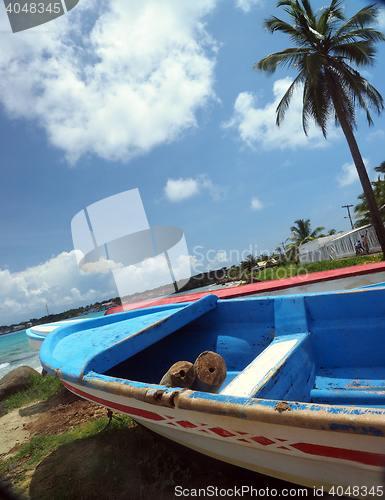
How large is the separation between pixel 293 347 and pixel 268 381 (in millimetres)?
548

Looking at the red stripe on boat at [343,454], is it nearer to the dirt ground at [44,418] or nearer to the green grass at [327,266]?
the dirt ground at [44,418]

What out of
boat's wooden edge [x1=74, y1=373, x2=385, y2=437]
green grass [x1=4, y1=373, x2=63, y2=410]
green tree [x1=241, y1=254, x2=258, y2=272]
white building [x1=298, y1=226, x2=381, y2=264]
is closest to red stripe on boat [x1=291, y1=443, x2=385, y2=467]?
boat's wooden edge [x1=74, y1=373, x2=385, y2=437]

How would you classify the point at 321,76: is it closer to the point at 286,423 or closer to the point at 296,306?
the point at 296,306

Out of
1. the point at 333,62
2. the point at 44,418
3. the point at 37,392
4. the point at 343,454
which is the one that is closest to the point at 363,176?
the point at 333,62

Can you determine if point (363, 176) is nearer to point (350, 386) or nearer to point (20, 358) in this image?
point (350, 386)

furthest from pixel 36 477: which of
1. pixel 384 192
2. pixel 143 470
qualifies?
pixel 384 192

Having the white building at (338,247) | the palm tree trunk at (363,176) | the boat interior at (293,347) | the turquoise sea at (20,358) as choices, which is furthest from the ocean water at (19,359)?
the white building at (338,247)

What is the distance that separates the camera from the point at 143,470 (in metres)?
2.32

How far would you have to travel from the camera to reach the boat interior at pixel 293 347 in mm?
1920

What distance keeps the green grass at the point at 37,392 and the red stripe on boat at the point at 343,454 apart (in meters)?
5.62

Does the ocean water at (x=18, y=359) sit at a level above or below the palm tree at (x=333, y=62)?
below

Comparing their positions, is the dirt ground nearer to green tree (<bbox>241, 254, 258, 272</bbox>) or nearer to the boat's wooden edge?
the boat's wooden edge

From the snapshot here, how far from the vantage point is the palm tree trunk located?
32.0ft

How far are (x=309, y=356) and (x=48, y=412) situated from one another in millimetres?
4372
